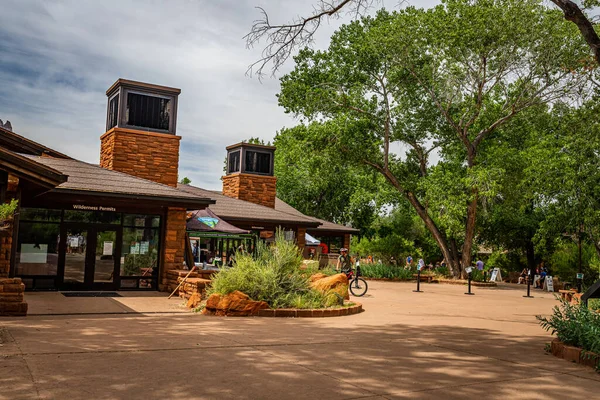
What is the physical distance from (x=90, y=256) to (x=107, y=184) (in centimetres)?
209

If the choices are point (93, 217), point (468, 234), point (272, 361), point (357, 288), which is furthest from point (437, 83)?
point (272, 361)

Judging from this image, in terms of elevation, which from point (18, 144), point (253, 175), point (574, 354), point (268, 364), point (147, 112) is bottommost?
point (268, 364)

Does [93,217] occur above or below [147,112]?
below

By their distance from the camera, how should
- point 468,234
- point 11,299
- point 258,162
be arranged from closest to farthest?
point 11,299 < point 258,162 < point 468,234

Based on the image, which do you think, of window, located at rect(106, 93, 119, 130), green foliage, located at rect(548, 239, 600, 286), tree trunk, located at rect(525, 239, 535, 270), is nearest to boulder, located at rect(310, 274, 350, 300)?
window, located at rect(106, 93, 119, 130)

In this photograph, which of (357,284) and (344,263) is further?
(344,263)

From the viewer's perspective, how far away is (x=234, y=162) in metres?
30.9

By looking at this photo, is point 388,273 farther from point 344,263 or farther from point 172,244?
point 172,244

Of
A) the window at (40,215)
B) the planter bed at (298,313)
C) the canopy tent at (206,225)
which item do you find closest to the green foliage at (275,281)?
the planter bed at (298,313)

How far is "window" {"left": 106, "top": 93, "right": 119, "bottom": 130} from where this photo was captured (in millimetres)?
19656

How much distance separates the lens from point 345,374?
20.5 feet

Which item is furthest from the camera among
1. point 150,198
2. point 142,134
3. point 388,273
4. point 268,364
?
point 388,273

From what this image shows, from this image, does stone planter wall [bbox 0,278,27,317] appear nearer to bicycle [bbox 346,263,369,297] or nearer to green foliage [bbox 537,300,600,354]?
green foliage [bbox 537,300,600,354]

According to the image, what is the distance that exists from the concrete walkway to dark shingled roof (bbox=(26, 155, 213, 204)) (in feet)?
16.4
